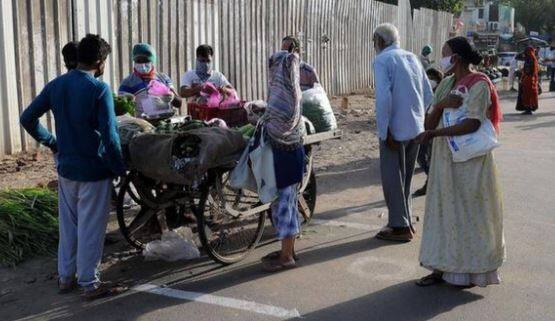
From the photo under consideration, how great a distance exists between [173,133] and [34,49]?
4400 mm

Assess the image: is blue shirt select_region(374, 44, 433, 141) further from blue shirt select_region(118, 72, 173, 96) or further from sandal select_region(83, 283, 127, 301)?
sandal select_region(83, 283, 127, 301)

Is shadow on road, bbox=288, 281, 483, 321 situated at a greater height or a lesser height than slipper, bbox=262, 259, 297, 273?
lesser

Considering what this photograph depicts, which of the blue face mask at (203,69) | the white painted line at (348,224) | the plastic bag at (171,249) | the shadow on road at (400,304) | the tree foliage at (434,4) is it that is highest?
the tree foliage at (434,4)

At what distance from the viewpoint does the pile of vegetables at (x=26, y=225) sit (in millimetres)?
5285

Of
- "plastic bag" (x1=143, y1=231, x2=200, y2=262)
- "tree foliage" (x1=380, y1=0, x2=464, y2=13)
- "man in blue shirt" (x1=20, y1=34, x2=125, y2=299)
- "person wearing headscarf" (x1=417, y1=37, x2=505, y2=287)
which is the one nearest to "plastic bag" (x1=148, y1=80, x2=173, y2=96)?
"plastic bag" (x1=143, y1=231, x2=200, y2=262)

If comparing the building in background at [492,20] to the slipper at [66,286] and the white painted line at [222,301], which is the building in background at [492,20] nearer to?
the white painted line at [222,301]

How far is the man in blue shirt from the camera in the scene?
4.27 metres

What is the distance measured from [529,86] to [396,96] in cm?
1125

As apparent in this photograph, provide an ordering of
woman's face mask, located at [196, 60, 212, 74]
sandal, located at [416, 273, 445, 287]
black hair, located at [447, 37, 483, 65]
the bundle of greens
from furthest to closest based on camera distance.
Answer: woman's face mask, located at [196, 60, 212, 74] → the bundle of greens → sandal, located at [416, 273, 445, 287] → black hair, located at [447, 37, 483, 65]

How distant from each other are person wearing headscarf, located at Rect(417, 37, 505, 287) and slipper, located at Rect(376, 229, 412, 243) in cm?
115

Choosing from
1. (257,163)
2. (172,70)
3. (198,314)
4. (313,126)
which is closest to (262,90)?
(172,70)

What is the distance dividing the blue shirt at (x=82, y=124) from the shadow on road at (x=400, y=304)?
5.73 ft

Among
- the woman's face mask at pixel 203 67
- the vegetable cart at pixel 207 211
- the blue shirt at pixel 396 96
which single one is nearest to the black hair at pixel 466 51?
the blue shirt at pixel 396 96

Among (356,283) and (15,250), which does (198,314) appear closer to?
(356,283)
